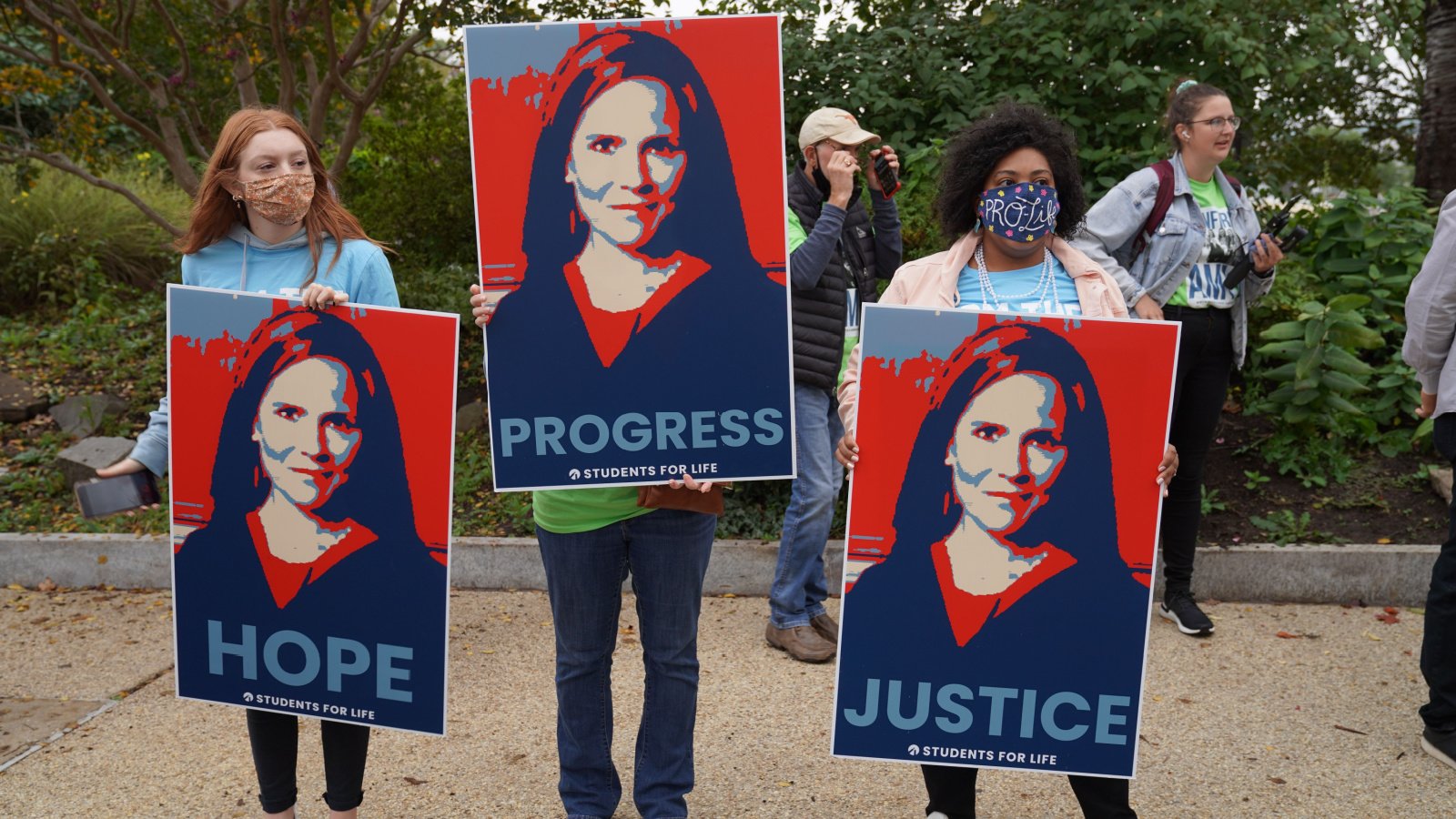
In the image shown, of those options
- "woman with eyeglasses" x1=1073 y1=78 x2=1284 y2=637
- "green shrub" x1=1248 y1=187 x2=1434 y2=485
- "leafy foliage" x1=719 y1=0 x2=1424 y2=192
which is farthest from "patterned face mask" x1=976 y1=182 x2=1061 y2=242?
"leafy foliage" x1=719 y1=0 x2=1424 y2=192

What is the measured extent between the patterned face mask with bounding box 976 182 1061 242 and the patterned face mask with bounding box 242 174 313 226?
5.54 feet

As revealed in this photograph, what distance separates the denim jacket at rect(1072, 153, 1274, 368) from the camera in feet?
15.5

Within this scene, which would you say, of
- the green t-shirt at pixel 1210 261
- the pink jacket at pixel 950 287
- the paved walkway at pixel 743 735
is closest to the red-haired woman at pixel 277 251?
the paved walkway at pixel 743 735

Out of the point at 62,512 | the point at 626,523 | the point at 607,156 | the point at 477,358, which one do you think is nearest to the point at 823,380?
the point at 626,523

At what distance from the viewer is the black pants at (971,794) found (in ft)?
9.58

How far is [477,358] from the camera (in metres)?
7.90

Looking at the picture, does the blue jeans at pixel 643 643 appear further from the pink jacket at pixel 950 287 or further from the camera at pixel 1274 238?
the camera at pixel 1274 238

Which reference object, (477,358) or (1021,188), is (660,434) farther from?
(477,358)

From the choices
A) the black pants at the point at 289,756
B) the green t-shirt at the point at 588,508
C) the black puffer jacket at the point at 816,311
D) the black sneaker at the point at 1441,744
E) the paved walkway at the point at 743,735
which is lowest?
the paved walkway at the point at 743,735

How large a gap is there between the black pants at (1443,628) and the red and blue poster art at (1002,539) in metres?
1.71

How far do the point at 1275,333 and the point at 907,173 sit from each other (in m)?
2.25

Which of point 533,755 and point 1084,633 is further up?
point 1084,633

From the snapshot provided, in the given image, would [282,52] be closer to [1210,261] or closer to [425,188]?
[425,188]

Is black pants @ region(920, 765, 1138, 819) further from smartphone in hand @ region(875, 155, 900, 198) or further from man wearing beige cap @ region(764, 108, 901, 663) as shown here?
smartphone in hand @ region(875, 155, 900, 198)
